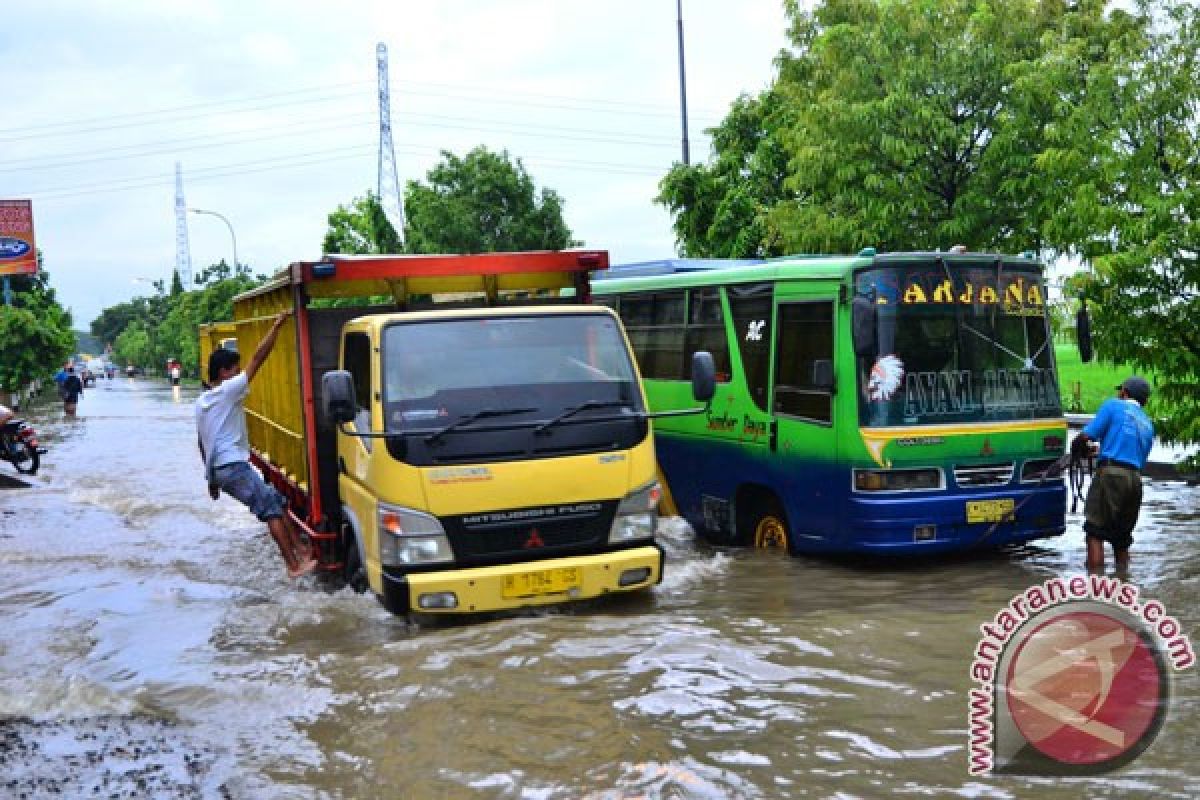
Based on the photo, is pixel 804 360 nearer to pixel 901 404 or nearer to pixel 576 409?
pixel 901 404

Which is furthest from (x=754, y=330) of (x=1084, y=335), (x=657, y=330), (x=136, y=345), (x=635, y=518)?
(x=136, y=345)

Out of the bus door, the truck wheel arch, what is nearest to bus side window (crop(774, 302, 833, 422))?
the bus door

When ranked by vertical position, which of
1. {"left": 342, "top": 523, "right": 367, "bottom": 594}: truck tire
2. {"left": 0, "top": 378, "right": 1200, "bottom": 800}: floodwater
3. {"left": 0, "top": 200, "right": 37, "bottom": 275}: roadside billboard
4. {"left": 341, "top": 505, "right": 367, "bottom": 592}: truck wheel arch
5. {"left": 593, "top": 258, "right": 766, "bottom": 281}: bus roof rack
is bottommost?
{"left": 0, "top": 378, "right": 1200, "bottom": 800}: floodwater

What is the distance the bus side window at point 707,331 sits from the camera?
10484mm

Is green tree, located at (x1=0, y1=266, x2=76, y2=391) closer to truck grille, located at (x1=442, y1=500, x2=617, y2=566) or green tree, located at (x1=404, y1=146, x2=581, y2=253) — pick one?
green tree, located at (x1=404, y1=146, x2=581, y2=253)

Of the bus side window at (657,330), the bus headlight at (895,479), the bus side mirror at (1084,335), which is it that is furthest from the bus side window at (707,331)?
the bus side mirror at (1084,335)

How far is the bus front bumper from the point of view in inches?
282

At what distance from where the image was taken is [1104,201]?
11.7 m

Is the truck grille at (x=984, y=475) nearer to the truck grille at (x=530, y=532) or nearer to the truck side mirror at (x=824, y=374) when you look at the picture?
the truck side mirror at (x=824, y=374)

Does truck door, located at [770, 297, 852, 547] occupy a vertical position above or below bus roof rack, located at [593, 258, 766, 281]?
below

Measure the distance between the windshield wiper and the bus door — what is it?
2.03 m

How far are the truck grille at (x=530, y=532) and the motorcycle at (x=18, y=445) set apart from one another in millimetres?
14214

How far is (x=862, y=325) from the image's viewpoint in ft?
27.9

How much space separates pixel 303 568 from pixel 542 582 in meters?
2.90
